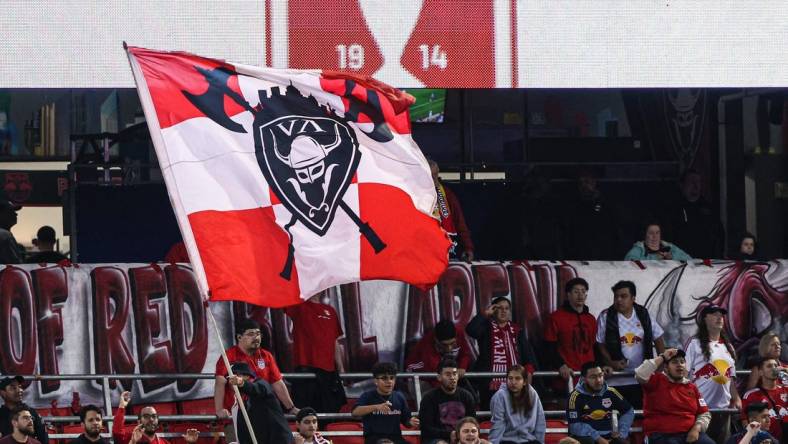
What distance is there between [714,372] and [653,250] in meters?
2.00

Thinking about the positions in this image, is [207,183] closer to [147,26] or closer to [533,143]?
[147,26]

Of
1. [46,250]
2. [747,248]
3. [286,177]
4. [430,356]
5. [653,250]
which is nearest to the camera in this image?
[286,177]

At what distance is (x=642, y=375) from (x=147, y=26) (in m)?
6.13

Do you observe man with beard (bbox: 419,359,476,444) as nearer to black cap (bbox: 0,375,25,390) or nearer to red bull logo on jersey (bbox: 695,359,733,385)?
red bull logo on jersey (bbox: 695,359,733,385)

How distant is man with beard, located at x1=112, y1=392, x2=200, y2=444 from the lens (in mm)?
15766

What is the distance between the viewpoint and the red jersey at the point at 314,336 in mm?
17578

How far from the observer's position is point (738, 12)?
1742cm

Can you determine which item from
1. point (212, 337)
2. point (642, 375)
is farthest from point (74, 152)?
point (642, 375)

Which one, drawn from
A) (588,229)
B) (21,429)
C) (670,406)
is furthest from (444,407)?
(588,229)

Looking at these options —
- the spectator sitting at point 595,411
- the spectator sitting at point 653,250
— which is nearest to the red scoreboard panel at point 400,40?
the spectator sitting at point 595,411

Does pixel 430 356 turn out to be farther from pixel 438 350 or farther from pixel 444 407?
pixel 444 407

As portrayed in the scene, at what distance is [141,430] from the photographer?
51.6ft

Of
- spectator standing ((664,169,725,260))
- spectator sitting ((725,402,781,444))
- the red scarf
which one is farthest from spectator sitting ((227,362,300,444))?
spectator standing ((664,169,725,260))

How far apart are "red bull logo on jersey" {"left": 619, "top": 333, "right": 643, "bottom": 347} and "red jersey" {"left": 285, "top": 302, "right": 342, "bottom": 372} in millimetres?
3107
